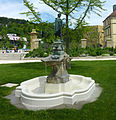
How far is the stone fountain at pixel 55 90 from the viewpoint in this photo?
16.1 feet

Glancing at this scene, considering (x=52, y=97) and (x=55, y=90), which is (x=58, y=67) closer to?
(x=55, y=90)

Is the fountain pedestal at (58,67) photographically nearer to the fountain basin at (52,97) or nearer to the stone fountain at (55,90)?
the stone fountain at (55,90)

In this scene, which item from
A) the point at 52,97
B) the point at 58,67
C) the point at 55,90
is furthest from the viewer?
the point at 58,67

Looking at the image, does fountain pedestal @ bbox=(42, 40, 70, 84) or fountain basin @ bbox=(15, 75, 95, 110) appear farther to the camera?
fountain pedestal @ bbox=(42, 40, 70, 84)

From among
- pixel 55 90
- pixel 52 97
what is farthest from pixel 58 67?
pixel 52 97

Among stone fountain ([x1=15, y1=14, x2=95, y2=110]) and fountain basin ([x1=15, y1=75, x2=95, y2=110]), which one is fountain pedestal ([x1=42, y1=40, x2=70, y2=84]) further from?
fountain basin ([x1=15, y1=75, x2=95, y2=110])

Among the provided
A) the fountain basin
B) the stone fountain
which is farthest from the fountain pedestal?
the fountain basin

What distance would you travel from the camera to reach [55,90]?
5.83 metres

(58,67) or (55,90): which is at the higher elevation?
(58,67)

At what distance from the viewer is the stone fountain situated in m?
4.91

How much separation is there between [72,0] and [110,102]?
978cm

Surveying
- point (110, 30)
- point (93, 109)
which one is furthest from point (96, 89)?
point (110, 30)

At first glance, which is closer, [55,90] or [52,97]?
[52,97]

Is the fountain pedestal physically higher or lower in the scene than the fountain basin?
higher
